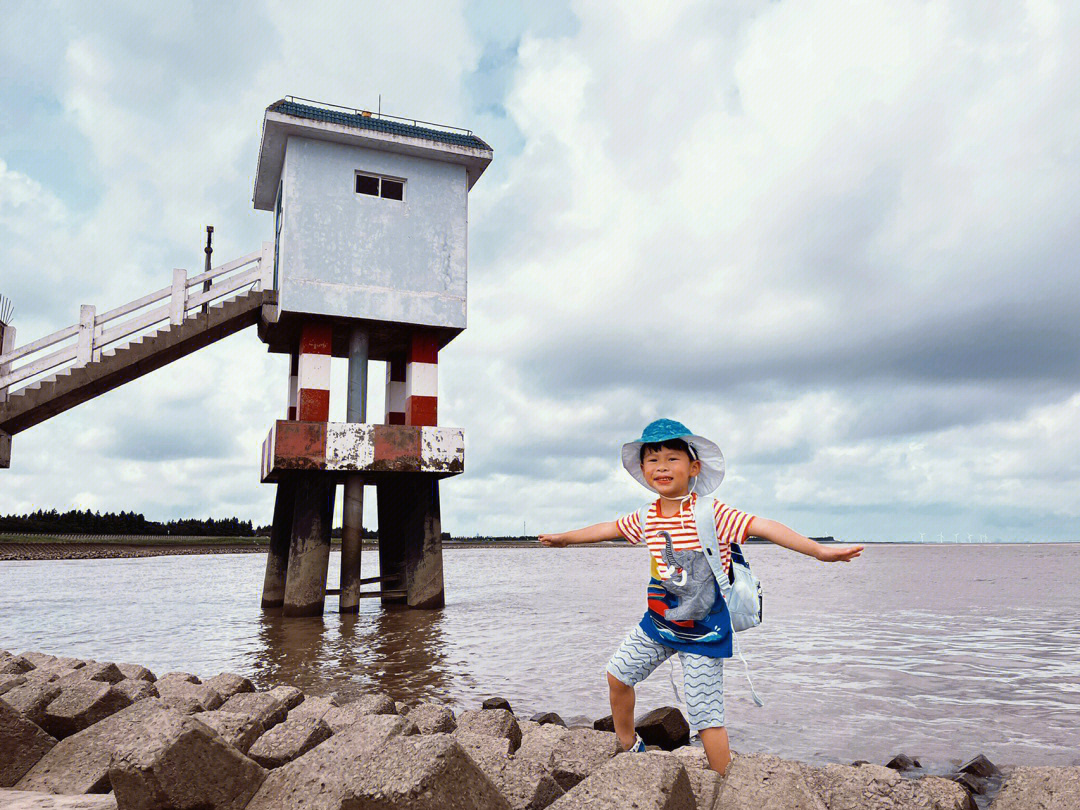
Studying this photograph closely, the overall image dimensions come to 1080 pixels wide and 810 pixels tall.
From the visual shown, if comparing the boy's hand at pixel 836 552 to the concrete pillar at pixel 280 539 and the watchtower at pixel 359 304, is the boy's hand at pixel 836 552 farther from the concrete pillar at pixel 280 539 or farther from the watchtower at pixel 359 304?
Answer: the concrete pillar at pixel 280 539

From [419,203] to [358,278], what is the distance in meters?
2.22

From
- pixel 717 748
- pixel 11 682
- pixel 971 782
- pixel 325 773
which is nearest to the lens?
pixel 325 773

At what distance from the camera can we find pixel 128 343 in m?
14.2

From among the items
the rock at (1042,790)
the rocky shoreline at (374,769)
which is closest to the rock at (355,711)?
the rocky shoreline at (374,769)

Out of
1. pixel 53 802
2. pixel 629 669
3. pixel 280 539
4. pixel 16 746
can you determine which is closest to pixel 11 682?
pixel 16 746

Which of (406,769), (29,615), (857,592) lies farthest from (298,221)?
(857,592)

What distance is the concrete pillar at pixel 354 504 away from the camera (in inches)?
606

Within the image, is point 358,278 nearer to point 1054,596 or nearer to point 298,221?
point 298,221

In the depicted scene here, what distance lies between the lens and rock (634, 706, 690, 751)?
18.1 ft

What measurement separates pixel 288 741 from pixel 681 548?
2.21 meters

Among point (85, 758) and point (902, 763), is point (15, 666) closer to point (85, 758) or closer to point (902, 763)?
point (85, 758)

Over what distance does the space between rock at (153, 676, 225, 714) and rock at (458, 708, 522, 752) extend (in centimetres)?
171

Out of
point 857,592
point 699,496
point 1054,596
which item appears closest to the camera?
point 699,496

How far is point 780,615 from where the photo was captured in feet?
55.7
